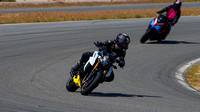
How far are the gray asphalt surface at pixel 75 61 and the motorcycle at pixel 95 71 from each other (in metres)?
0.24

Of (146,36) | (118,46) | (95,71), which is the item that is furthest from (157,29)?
(95,71)

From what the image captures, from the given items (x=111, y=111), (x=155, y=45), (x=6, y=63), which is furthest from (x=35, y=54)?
(x=111, y=111)

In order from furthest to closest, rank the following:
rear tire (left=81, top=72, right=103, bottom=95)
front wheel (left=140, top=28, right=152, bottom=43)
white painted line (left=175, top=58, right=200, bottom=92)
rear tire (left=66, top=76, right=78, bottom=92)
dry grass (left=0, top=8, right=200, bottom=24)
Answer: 1. dry grass (left=0, top=8, right=200, bottom=24)
2. front wheel (left=140, top=28, right=152, bottom=43)
3. white painted line (left=175, top=58, right=200, bottom=92)
4. rear tire (left=66, top=76, right=78, bottom=92)
5. rear tire (left=81, top=72, right=103, bottom=95)

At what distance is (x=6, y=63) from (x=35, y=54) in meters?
2.04

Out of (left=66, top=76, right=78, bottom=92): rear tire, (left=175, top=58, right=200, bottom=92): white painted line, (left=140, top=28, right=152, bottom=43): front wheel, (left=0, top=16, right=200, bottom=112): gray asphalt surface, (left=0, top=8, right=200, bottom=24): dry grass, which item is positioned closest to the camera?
(left=0, top=16, right=200, bottom=112): gray asphalt surface

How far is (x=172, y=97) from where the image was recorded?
25.5 feet

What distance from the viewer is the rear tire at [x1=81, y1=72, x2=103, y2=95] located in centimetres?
729

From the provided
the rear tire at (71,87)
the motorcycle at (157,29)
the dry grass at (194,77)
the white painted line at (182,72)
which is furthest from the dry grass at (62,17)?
the rear tire at (71,87)

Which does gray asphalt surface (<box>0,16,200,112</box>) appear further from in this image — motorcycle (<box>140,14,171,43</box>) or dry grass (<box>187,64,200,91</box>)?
dry grass (<box>187,64,200,91</box>)

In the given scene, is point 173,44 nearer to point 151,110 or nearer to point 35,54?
point 35,54

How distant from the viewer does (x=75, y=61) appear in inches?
493

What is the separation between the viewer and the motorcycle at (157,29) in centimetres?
1630

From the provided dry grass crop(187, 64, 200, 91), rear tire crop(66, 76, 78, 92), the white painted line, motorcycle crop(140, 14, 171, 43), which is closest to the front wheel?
motorcycle crop(140, 14, 171, 43)

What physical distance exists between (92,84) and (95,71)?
26 centimetres
